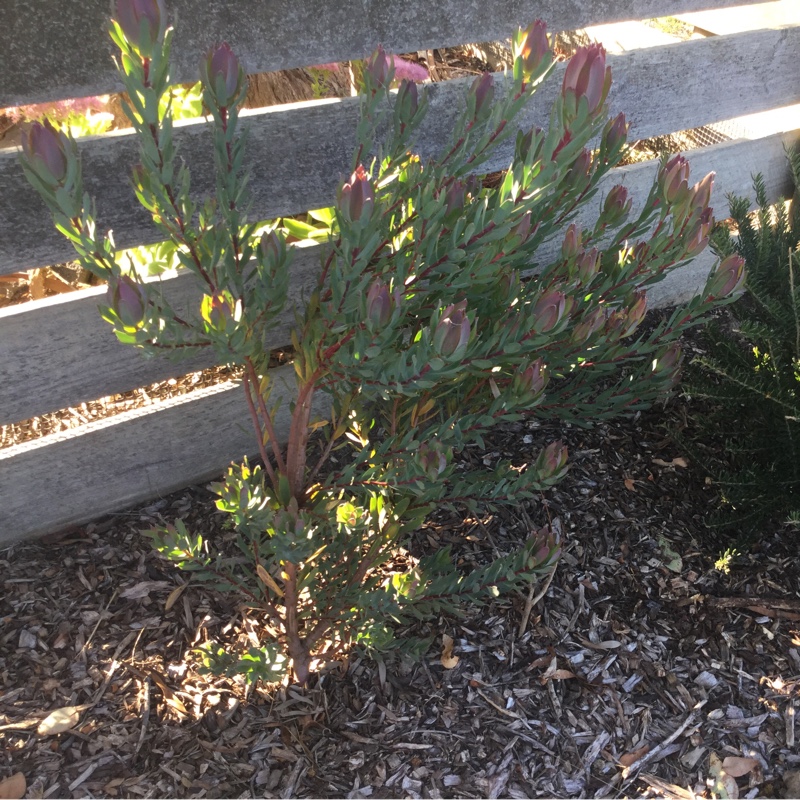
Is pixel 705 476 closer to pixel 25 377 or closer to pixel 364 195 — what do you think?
pixel 364 195

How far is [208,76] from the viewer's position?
1.15 meters

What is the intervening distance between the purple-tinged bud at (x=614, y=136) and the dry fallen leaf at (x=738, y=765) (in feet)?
4.82

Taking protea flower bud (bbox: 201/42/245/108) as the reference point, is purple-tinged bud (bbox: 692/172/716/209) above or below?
below

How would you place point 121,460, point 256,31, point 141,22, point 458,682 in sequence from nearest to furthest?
point 141,22
point 256,31
point 458,682
point 121,460

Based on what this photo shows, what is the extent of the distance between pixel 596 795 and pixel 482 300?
3.91 ft

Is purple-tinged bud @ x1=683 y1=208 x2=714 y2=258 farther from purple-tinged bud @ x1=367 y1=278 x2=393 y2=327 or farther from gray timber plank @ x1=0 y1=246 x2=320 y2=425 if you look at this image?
gray timber plank @ x1=0 y1=246 x2=320 y2=425

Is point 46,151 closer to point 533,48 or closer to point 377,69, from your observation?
point 377,69

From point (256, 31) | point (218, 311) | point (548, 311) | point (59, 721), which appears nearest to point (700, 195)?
point (548, 311)

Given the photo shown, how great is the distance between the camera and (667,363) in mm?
1710

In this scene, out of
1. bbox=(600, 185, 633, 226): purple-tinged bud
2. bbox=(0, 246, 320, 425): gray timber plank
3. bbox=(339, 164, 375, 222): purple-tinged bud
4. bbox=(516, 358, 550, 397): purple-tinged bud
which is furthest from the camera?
bbox=(0, 246, 320, 425): gray timber plank

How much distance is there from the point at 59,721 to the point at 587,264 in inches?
64.2

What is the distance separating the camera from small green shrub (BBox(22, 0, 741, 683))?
1.11 meters

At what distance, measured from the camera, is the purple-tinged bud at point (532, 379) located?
1353 millimetres

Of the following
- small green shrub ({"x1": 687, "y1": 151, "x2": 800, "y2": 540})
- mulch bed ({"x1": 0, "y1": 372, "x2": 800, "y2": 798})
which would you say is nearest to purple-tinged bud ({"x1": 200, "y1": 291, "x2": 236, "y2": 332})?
mulch bed ({"x1": 0, "y1": 372, "x2": 800, "y2": 798})
